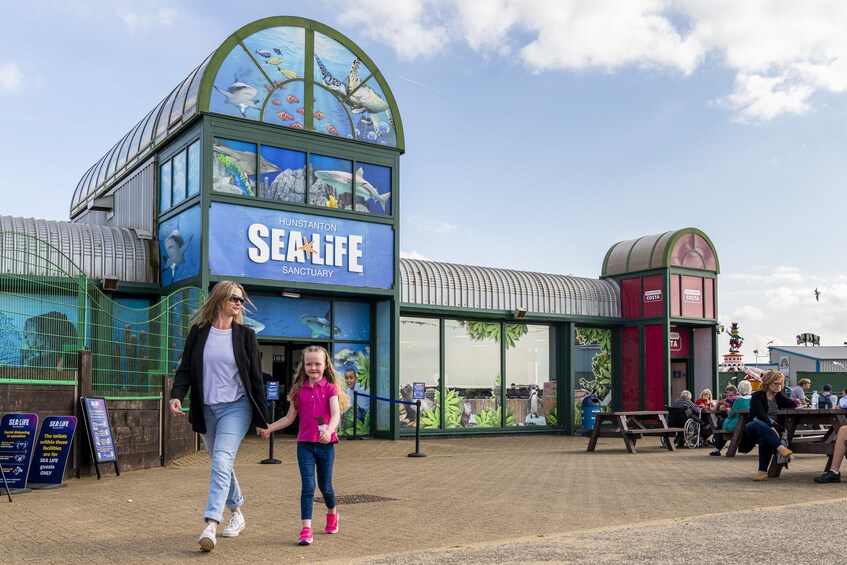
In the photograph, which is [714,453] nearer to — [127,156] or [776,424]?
[776,424]

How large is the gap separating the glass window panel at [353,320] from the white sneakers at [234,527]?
39.3ft

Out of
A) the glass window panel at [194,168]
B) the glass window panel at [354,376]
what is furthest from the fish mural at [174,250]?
the glass window panel at [354,376]

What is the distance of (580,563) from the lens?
18.1 feet

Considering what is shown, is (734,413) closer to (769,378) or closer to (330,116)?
(769,378)

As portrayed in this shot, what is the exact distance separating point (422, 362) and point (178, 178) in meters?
6.83

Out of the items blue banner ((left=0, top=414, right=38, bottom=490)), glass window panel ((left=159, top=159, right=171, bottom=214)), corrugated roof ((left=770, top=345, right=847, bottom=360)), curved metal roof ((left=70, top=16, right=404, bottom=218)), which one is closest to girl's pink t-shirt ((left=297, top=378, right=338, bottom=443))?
blue banner ((left=0, top=414, right=38, bottom=490))

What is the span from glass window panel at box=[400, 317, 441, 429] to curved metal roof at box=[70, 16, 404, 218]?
426 centimetres

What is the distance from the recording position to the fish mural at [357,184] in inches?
712

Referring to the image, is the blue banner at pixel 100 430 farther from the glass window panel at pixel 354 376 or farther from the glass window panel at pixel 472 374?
the glass window panel at pixel 472 374

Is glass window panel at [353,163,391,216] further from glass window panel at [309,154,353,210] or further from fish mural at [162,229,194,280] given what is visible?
fish mural at [162,229,194,280]

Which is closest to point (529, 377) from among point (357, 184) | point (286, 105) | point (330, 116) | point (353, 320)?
point (353, 320)

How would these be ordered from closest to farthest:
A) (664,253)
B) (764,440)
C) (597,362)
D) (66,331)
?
(764,440) → (66,331) → (664,253) → (597,362)

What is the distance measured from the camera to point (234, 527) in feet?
22.1

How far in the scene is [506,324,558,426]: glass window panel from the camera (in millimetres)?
22406
